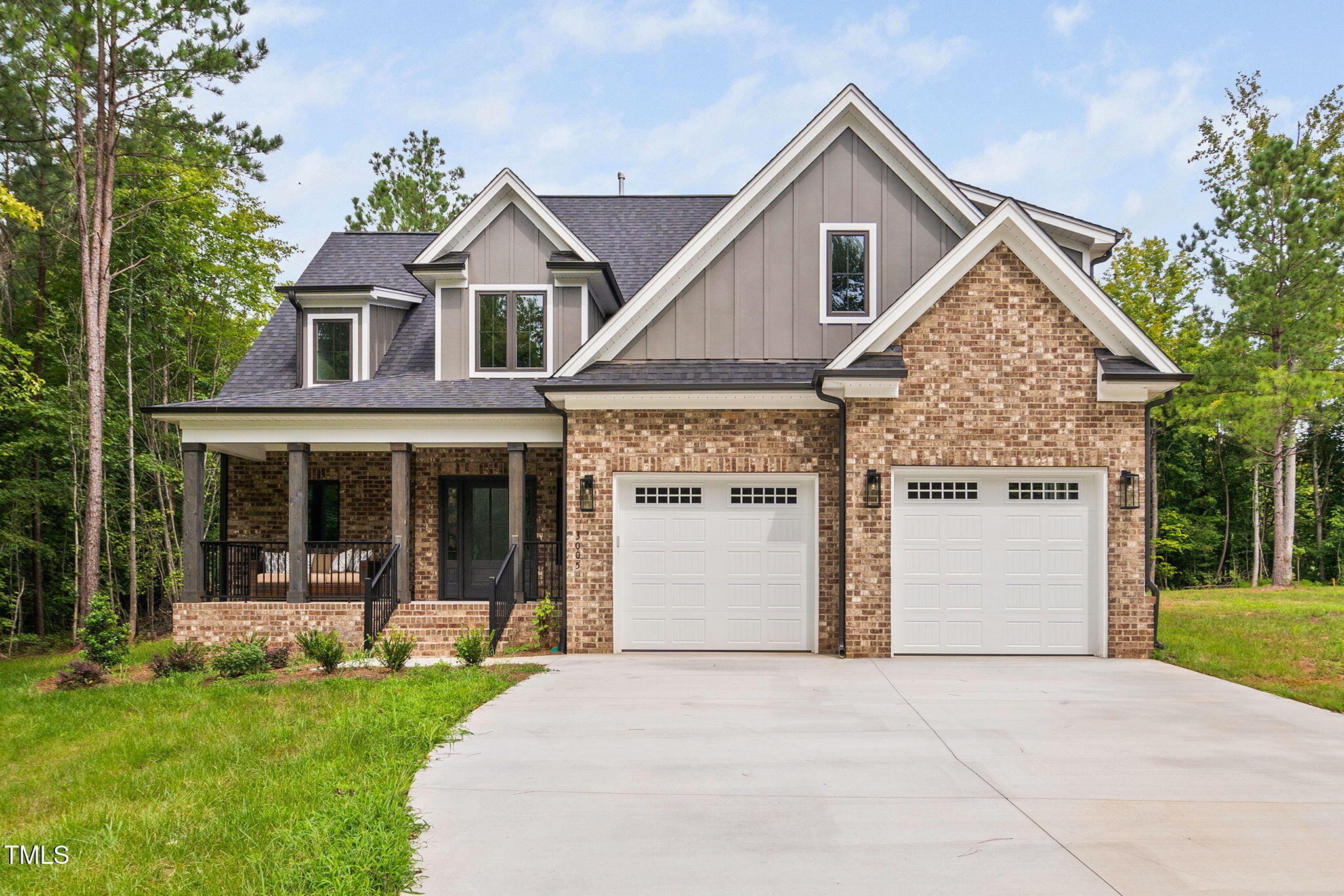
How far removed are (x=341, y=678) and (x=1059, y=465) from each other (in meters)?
8.85

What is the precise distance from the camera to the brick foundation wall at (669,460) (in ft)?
35.7

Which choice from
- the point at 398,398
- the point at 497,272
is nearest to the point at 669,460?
the point at 398,398

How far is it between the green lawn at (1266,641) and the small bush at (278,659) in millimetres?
10921

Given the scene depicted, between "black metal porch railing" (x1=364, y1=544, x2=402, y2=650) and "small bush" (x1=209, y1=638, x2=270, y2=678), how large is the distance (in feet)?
4.24

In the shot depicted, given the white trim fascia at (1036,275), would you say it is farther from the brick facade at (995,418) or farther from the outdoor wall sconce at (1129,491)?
Answer: the outdoor wall sconce at (1129,491)

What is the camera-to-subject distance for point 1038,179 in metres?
43.2

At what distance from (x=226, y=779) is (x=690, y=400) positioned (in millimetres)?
6785

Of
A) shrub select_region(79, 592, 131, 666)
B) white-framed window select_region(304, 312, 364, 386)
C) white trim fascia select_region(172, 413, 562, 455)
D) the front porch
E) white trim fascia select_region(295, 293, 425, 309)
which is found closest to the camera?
shrub select_region(79, 592, 131, 666)

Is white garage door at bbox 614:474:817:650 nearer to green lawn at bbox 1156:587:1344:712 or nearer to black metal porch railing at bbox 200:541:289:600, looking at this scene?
green lawn at bbox 1156:587:1344:712

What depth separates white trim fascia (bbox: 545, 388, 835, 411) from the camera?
10688 millimetres

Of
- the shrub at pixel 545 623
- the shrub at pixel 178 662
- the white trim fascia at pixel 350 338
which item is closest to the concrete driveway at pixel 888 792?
the shrub at pixel 545 623

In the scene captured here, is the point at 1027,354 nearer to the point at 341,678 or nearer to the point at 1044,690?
the point at 1044,690

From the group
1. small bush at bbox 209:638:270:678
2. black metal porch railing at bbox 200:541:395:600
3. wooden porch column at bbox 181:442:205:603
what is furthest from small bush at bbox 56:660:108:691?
black metal porch railing at bbox 200:541:395:600

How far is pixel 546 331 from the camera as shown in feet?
46.1
